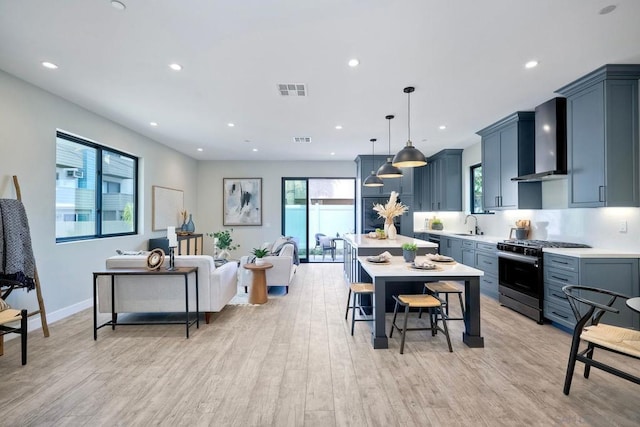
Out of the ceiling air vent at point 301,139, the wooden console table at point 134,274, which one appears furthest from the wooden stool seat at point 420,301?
the ceiling air vent at point 301,139

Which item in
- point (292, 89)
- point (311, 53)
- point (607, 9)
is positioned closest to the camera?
point (607, 9)

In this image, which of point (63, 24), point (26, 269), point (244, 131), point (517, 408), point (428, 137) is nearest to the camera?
point (517, 408)

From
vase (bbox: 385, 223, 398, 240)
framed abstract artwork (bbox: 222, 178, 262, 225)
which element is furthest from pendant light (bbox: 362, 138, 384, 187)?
framed abstract artwork (bbox: 222, 178, 262, 225)

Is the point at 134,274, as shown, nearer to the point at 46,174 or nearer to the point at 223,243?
the point at 46,174

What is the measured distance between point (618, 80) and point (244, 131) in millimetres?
4958

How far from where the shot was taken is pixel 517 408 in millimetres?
2029

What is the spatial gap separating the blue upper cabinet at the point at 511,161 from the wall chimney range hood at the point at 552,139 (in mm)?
387

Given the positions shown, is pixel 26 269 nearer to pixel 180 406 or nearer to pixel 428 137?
pixel 180 406

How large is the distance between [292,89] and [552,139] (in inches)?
132

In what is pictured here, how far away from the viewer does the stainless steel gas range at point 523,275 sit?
363 cm

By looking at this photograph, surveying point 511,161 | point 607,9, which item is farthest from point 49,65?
point 511,161

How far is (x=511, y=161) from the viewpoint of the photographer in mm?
4531

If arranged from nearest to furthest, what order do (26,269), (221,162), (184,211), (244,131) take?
(26,269), (244,131), (184,211), (221,162)

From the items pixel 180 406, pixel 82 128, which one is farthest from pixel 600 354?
pixel 82 128
